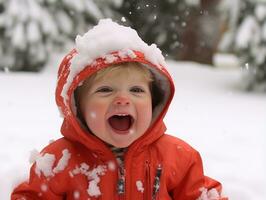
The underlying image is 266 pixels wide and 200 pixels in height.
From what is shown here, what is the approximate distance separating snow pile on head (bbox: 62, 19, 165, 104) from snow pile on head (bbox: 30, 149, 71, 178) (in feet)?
0.93

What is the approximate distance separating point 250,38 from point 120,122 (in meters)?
4.47

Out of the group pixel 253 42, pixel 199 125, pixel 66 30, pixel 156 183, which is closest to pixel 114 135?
pixel 156 183

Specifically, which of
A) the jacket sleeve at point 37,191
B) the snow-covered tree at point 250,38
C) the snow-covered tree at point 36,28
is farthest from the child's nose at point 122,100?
the snow-covered tree at point 36,28

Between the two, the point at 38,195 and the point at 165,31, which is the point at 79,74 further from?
the point at 165,31

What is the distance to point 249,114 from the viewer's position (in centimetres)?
501

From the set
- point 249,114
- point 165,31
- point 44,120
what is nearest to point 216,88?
point 249,114

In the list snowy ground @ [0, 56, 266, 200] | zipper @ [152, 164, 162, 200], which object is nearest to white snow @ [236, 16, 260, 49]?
snowy ground @ [0, 56, 266, 200]

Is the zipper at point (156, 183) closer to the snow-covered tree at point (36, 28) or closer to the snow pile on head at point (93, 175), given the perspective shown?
the snow pile on head at point (93, 175)

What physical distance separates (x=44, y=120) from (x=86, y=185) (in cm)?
215

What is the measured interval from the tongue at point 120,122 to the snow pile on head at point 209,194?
1.52 ft

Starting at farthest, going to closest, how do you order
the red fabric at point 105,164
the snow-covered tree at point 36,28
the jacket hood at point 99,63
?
the snow-covered tree at point 36,28 < the red fabric at point 105,164 < the jacket hood at point 99,63

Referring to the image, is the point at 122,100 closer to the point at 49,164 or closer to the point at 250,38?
the point at 49,164

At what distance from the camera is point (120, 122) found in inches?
78.3

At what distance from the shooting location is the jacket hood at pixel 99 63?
1.91 m
